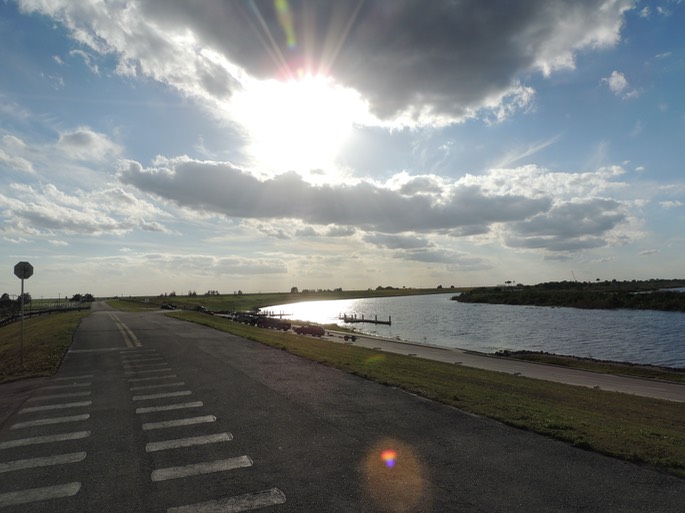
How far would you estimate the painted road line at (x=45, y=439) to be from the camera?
314 inches

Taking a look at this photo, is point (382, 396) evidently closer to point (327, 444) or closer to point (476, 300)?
point (327, 444)

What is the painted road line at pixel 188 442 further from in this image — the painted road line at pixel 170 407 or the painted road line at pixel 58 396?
the painted road line at pixel 58 396

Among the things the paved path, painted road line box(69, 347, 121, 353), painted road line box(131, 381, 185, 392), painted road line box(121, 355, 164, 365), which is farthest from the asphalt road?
the paved path

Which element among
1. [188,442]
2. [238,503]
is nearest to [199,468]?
[188,442]

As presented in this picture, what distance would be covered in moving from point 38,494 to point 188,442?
7.90 feet

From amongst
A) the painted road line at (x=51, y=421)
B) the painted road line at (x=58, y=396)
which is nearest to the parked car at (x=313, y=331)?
the painted road line at (x=58, y=396)

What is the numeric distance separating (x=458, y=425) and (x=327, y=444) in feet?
9.59

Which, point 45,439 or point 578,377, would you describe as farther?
point 578,377

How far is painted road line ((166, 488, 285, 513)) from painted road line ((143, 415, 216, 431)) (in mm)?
3804

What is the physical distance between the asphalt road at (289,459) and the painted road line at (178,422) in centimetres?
6

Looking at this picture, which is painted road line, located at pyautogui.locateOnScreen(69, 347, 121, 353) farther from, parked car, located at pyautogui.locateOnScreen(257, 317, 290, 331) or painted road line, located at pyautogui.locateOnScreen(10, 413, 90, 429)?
parked car, located at pyautogui.locateOnScreen(257, 317, 290, 331)

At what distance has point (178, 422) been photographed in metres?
9.14

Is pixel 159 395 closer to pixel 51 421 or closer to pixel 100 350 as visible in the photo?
pixel 51 421

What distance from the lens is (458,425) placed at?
8.84m
